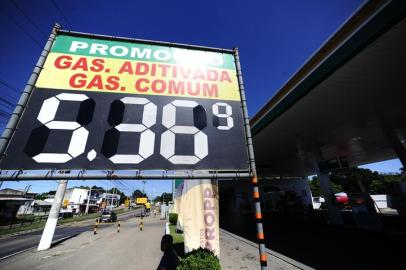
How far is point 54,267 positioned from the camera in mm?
8172

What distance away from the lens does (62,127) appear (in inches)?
109

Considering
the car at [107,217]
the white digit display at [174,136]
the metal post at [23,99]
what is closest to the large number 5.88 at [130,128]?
the white digit display at [174,136]

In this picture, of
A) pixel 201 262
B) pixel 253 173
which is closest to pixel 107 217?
pixel 201 262

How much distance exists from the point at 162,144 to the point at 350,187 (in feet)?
223

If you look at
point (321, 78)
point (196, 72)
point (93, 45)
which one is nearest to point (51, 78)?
point (93, 45)

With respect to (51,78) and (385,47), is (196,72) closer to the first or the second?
(51,78)

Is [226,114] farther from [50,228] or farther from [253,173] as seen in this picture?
[50,228]

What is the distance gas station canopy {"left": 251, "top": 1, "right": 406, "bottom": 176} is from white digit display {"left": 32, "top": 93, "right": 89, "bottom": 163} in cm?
725

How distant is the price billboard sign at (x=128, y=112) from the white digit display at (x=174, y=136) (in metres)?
0.01

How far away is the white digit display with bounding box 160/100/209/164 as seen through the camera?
2889mm

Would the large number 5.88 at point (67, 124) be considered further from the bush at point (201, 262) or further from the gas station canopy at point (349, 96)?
the gas station canopy at point (349, 96)

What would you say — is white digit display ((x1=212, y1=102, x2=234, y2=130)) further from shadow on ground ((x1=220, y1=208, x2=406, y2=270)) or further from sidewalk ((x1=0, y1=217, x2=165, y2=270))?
sidewalk ((x1=0, y1=217, x2=165, y2=270))

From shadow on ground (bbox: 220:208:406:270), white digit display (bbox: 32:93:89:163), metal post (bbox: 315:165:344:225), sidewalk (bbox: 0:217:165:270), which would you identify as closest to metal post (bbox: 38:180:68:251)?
sidewalk (bbox: 0:217:165:270)

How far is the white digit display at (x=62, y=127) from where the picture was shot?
2.59 meters
